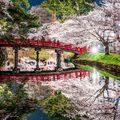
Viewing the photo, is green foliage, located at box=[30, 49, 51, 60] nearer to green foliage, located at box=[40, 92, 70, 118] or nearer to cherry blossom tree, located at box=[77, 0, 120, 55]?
cherry blossom tree, located at box=[77, 0, 120, 55]

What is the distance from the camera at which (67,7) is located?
128 ft

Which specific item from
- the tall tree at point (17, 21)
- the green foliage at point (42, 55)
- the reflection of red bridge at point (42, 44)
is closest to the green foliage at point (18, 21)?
the tall tree at point (17, 21)

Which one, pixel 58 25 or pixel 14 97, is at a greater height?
Result: pixel 58 25

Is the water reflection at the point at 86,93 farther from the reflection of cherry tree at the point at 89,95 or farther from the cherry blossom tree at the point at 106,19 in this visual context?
the cherry blossom tree at the point at 106,19

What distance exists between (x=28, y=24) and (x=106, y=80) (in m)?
9.23

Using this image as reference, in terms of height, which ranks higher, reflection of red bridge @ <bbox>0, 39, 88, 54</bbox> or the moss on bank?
reflection of red bridge @ <bbox>0, 39, 88, 54</bbox>

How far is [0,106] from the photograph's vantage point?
14.0 meters

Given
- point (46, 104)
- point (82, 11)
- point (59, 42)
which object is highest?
point (82, 11)

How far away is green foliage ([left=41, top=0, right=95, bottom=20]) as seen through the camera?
3897 centimetres

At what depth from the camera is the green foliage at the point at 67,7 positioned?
1534 inches

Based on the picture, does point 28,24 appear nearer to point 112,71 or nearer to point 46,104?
point 112,71

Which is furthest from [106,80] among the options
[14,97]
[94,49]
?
[94,49]

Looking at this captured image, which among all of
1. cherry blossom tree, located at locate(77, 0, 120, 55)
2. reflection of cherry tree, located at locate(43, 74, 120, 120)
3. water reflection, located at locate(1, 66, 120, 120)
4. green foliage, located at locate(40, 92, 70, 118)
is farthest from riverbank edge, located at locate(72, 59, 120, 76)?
green foliage, located at locate(40, 92, 70, 118)

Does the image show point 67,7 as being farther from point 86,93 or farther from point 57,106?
point 57,106
